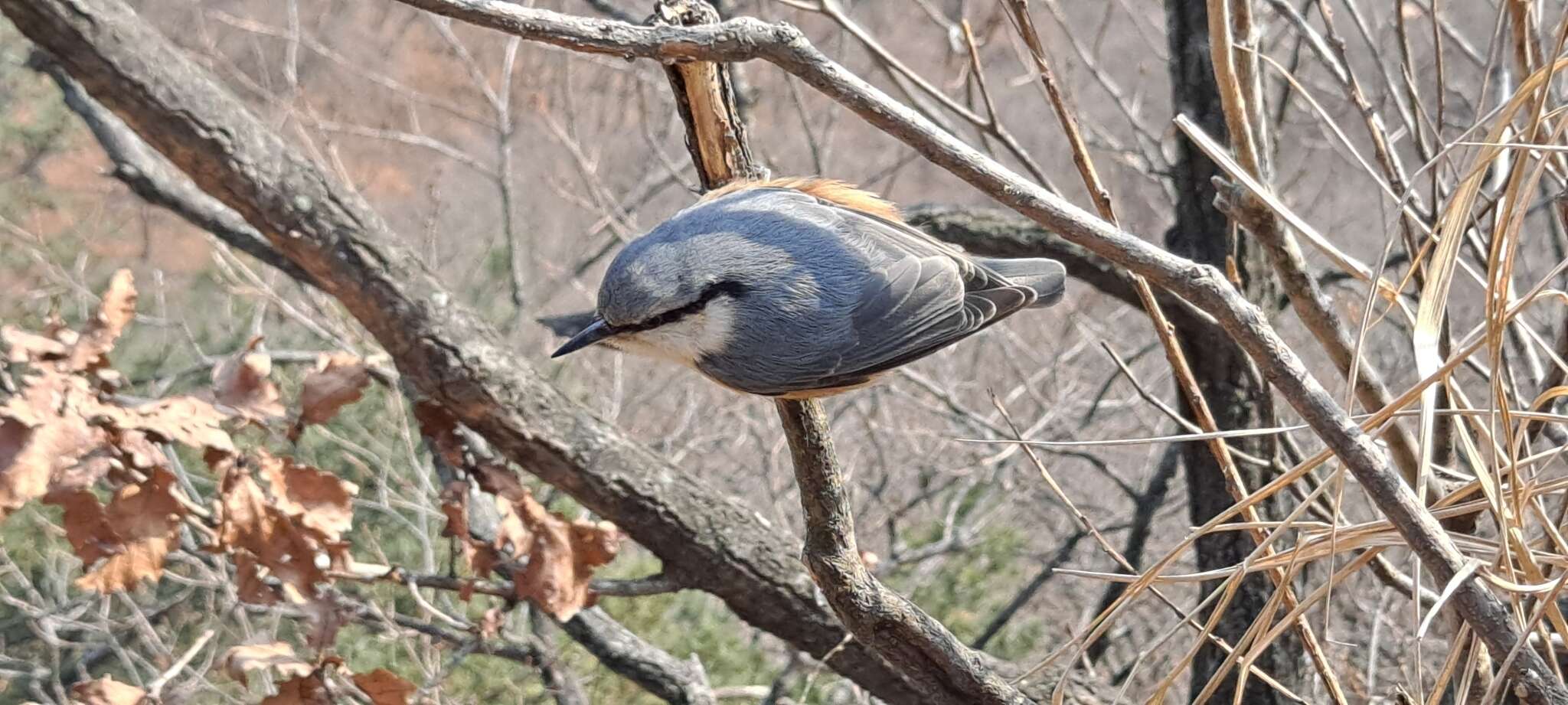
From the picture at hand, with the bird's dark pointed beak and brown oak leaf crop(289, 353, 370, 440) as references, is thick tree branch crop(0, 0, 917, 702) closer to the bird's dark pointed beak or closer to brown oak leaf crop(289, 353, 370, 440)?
brown oak leaf crop(289, 353, 370, 440)

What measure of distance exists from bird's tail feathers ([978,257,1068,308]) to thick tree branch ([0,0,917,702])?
2.33ft

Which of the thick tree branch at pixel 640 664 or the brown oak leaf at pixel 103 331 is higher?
the brown oak leaf at pixel 103 331

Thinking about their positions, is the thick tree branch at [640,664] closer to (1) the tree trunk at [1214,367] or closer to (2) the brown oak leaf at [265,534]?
(2) the brown oak leaf at [265,534]

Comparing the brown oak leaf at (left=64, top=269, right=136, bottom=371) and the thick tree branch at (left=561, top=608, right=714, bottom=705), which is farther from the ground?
the brown oak leaf at (left=64, top=269, right=136, bottom=371)

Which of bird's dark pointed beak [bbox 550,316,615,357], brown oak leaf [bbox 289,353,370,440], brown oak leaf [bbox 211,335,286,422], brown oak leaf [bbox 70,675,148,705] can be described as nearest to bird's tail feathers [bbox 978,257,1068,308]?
bird's dark pointed beak [bbox 550,316,615,357]

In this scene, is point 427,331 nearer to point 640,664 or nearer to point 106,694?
point 106,694

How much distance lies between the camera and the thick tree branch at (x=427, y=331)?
2.47 m

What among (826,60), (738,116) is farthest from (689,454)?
(826,60)

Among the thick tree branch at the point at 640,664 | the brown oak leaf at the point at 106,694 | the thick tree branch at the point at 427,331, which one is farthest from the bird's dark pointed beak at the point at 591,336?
the thick tree branch at the point at 640,664

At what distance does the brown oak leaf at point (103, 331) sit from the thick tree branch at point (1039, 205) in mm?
1314

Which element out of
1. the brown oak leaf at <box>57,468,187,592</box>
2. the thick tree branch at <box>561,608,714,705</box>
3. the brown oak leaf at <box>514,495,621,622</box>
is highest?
the brown oak leaf at <box>57,468,187,592</box>

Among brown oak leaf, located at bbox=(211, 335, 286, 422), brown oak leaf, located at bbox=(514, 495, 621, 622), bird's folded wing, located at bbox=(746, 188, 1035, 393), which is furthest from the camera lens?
brown oak leaf, located at bbox=(514, 495, 621, 622)

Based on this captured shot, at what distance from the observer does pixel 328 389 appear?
2.40 metres

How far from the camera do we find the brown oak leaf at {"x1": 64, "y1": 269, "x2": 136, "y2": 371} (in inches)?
85.0
